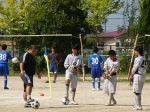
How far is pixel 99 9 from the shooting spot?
38094 millimetres

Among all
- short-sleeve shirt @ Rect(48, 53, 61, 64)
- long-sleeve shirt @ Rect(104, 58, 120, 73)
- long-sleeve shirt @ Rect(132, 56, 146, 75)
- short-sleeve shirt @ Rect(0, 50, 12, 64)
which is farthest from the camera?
short-sleeve shirt @ Rect(48, 53, 61, 64)

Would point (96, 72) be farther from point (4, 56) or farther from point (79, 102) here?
point (79, 102)

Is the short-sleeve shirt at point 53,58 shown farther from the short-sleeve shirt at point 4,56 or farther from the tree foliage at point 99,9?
the tree foliage at point 99,9

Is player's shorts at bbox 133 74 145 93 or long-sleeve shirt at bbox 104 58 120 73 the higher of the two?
long-sleeve shirt at bbox 104 58 120 73

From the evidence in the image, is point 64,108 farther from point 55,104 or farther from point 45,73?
point 45,73

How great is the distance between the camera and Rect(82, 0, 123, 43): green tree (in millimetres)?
37688

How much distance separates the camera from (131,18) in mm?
36281

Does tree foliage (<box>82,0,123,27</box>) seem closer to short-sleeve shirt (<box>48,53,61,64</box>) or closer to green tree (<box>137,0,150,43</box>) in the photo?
green tree (<box>137,0,150,43</box>)

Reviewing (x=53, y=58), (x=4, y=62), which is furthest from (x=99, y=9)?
(x=4, y=62)

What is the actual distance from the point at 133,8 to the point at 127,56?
6273 mm

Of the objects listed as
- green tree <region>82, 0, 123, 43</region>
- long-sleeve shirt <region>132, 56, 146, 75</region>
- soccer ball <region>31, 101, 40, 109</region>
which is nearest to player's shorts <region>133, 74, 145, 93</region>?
long-sleeve shirt <region>132, 56, 146, 75</region>

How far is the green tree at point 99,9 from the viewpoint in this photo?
37688 millimetres

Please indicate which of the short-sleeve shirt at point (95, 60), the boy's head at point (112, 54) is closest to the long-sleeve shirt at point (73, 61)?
the boy's head at point (112, 54)

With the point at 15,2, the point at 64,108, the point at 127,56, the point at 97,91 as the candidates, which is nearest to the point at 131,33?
the point at 127,56
